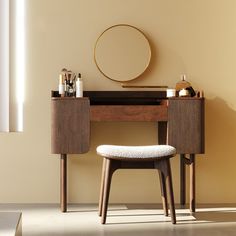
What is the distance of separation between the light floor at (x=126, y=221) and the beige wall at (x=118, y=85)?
17 centimetres

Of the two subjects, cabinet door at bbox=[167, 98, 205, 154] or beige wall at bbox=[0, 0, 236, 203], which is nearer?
cabinet door at bbox=[167, 98, 205, 154]

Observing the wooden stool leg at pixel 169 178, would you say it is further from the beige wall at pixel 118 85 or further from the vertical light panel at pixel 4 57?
the vertical light panel at pixel 4 57

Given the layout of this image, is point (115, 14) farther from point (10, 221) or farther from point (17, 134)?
point (10, 221)

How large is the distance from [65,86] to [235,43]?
51.4 inches

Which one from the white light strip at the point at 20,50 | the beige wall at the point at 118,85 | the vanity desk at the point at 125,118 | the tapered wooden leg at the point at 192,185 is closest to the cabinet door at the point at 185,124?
the vanity desk at the point at 125,118

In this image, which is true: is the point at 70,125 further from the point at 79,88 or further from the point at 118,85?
the point at 118,85

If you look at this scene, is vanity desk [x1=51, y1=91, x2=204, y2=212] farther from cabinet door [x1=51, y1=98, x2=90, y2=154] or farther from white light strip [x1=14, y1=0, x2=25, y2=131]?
white light strip [x1=14, y1=0, x2=25, y2=131]

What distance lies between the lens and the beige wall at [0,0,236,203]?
4.33 m

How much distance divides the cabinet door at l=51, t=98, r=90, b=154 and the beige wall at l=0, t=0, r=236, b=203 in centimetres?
42

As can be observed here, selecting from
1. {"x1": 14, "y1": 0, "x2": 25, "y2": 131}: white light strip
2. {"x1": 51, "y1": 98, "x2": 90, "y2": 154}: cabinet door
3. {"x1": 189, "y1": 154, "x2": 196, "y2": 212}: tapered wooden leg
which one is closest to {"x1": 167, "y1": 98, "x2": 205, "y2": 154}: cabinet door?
{"x1": 189, "y1": 154, "x2": 196, "y2": 212}: tapered wooden leg

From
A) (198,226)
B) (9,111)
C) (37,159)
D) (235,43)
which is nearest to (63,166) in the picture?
(37,159)

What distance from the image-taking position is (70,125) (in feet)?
12.8

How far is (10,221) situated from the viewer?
8.84 ft

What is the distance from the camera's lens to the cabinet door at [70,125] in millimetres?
3902
